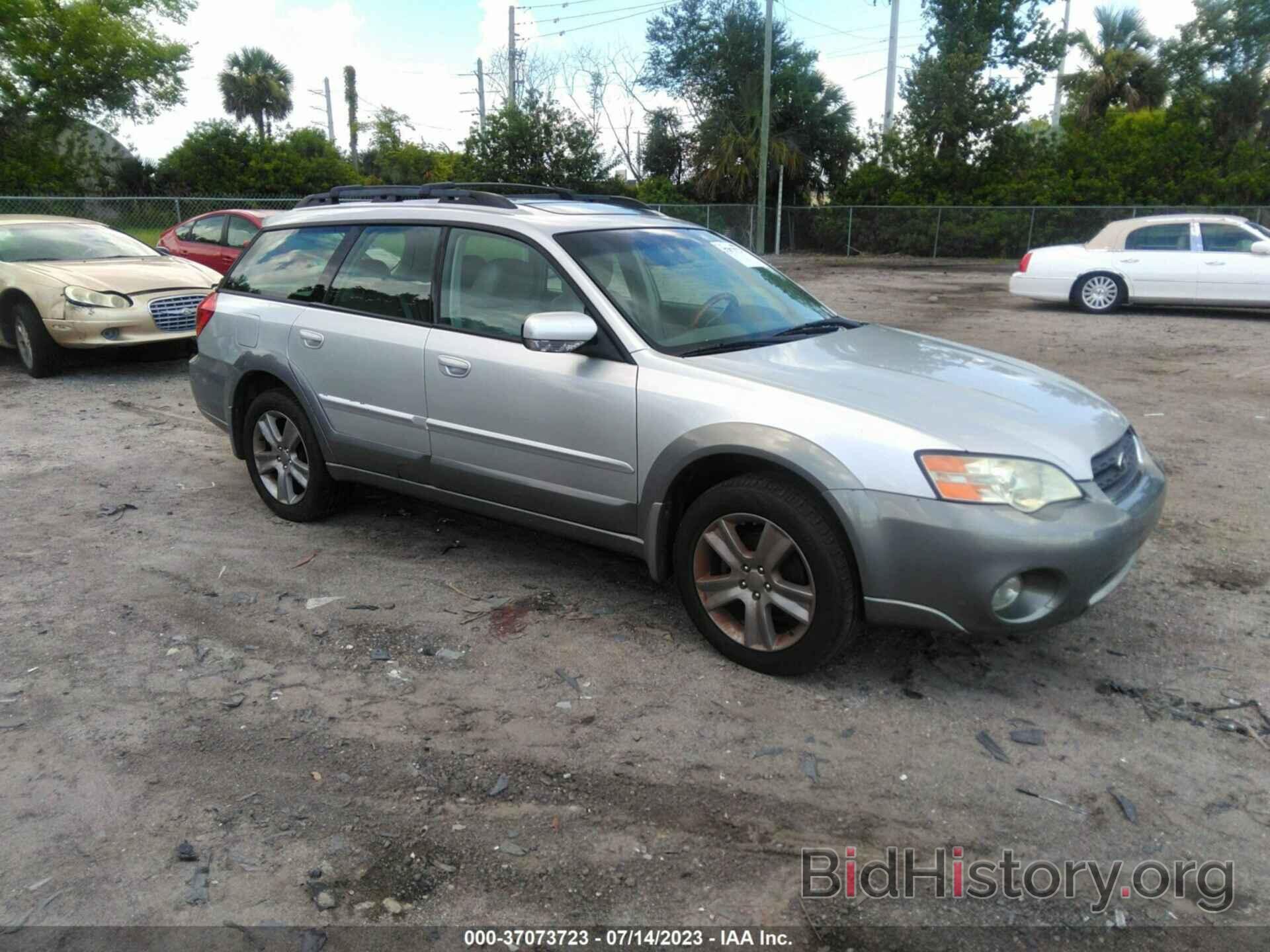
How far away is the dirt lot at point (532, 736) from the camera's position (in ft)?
8.84

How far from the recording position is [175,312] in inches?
382

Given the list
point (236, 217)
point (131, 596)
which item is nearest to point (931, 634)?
point (131, 596)

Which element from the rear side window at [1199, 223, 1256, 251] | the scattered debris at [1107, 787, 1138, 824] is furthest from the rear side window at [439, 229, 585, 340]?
the rear side window at [1199, 223, 1256, 251]

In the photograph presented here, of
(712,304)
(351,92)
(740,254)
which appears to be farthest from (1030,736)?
(351,92)

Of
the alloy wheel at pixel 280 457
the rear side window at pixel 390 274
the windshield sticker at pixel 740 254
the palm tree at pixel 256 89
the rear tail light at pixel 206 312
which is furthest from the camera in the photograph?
the palm tree at pixel 256 89

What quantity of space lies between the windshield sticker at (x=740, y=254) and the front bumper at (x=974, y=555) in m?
1.95

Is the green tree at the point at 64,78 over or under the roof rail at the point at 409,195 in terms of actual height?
over

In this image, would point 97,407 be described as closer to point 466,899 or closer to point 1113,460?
point 466,899

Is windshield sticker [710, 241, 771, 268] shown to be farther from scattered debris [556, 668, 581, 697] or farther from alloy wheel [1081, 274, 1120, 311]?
alloy wheel [1081, 274, 1120, 311]

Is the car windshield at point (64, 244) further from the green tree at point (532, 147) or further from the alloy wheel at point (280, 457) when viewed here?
the green tree at point (532, 147)

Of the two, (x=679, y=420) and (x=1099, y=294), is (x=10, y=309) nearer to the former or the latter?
(x=679, y=420)

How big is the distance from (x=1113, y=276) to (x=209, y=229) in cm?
1332

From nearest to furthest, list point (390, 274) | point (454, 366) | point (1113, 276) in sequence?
point (454, 366) → point (390, 274) → point (1113, 276)

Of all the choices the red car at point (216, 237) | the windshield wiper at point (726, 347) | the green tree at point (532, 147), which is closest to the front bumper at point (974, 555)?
the windshield wiper at point (726, 347)
